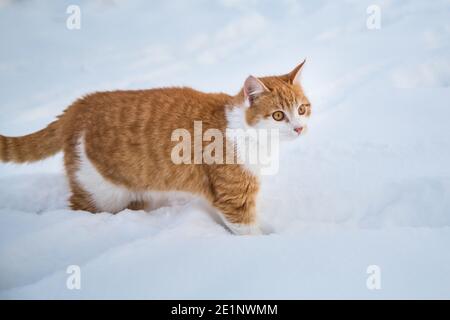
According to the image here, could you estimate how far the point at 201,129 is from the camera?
99.2 inches

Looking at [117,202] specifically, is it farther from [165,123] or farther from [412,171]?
[412,171]

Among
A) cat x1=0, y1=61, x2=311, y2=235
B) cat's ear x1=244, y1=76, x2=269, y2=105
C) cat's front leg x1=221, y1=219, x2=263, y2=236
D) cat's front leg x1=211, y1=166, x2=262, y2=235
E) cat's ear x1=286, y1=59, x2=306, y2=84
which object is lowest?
cat's front leg x1=221, y1=219, x2=263, y2=236

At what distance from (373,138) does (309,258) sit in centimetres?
189

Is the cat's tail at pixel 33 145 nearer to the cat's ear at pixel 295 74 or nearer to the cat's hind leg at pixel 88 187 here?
the cat's hind leg at pixel 88 187

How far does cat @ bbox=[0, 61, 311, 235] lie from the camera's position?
98.2 inches

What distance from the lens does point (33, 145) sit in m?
2.68

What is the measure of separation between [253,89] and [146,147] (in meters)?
0.79

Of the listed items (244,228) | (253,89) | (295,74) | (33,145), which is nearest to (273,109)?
(253,89)

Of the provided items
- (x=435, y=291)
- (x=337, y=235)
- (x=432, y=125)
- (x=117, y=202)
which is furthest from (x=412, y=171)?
(x=117, y=202)

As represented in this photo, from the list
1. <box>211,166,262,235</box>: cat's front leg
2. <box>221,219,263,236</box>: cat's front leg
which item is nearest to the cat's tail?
<box>211,166,262,235</box>: cat's front leg

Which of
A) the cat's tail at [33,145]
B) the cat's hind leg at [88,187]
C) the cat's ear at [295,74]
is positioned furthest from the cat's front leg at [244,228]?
the cat's tail at [33,145]

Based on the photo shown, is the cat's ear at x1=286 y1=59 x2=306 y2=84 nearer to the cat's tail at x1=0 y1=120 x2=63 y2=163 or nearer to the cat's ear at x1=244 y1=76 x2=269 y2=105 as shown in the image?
the cat's ear at x1=244 y1=76 x2=269 y2=105

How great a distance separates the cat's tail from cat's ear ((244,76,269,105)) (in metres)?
1.31

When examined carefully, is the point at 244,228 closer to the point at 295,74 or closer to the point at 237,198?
the point at 237,198
